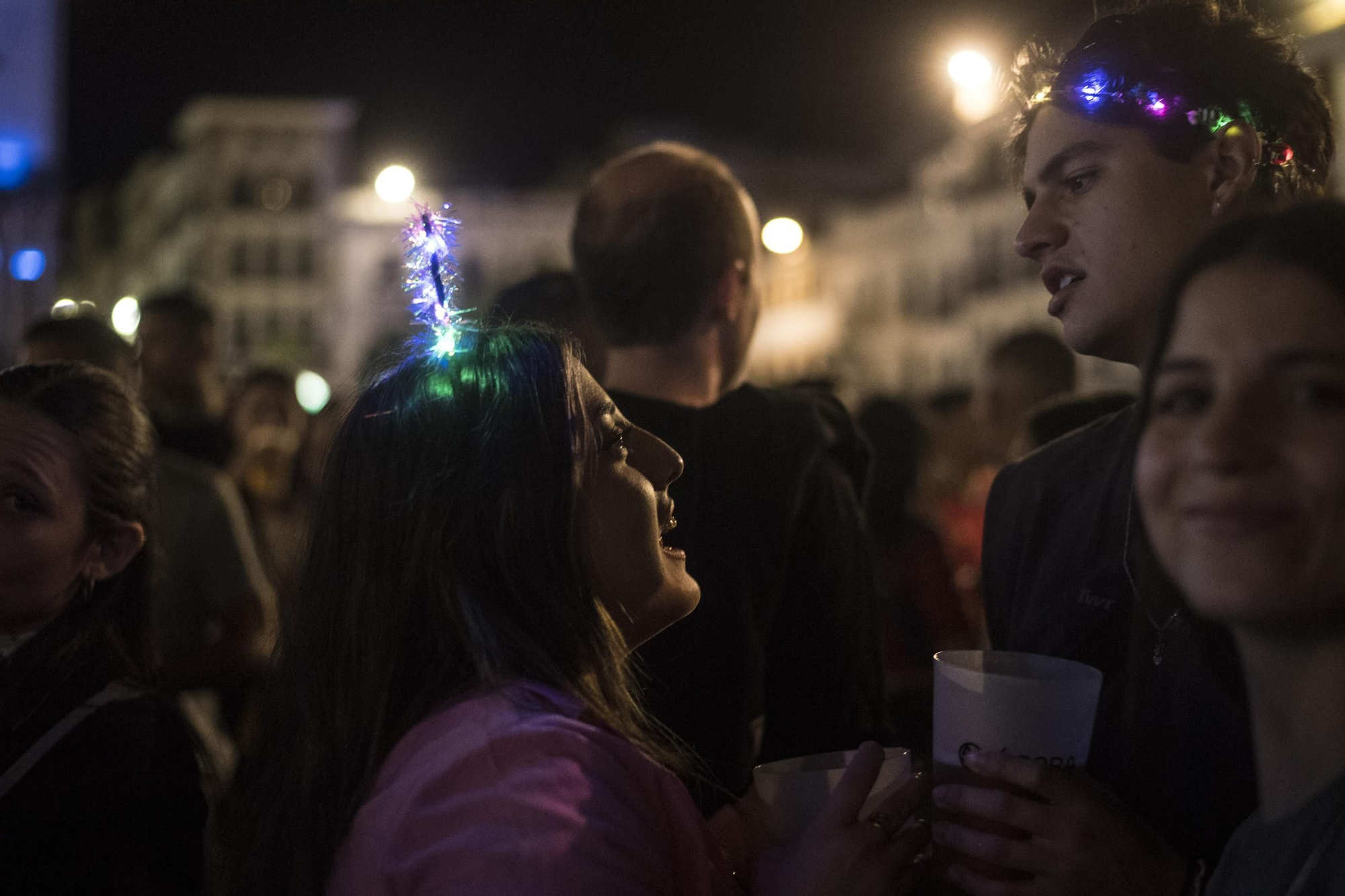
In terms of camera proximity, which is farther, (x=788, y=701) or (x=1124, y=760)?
(x=788, y=701)

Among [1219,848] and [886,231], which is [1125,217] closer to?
[1219,848]

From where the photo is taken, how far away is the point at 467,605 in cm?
188

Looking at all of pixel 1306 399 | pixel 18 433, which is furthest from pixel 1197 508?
pixel 18 433

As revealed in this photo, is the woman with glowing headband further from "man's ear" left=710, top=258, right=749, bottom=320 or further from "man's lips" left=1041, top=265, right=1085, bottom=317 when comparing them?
"man's ear" left=710, top=258, right=749, bottom=320

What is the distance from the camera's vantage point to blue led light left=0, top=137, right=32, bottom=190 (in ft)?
51.9

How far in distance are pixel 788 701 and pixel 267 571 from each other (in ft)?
11.6

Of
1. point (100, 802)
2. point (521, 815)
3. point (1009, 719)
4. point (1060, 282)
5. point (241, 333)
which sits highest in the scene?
point (1060, 282)

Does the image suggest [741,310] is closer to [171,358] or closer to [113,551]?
[113,551]

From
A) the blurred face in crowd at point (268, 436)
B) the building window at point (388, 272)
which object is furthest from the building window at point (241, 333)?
the blurred face in crowd at point (268, 436)

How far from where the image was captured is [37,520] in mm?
2521

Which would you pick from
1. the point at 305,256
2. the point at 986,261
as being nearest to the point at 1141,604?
the point at 986,261

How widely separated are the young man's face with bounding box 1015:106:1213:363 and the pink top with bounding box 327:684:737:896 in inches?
43.7

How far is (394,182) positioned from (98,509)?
132cm

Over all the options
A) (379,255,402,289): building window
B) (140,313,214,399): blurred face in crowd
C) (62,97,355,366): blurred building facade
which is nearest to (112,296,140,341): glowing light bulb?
(140,313,214,399): blurred face in crowd
